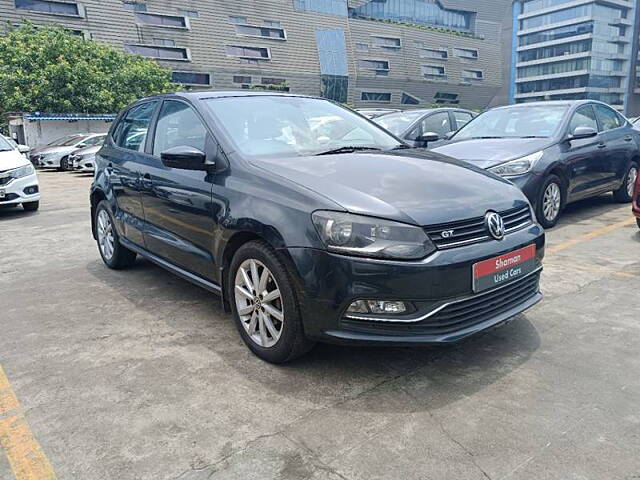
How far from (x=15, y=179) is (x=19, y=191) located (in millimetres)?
206

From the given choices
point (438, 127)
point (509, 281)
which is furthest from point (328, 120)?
point (438, 127)

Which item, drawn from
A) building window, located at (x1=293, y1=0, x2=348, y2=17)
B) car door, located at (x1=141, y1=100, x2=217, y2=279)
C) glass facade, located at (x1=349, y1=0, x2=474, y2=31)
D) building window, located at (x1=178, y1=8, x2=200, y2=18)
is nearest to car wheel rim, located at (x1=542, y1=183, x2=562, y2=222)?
car door, located at (x1=141, y1=100, x2=217, y2=279)

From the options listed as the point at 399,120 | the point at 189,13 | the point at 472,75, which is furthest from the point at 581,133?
the point at 472,75

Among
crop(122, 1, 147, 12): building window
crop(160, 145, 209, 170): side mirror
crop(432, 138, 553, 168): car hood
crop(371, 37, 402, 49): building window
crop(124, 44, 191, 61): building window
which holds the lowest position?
crop(432, 138, 553, 168): car hood

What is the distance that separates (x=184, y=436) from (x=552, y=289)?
3.13 meters

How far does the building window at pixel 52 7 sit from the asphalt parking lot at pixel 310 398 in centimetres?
4408

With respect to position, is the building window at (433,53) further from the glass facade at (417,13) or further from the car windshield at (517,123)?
the car windshield at (517,123)

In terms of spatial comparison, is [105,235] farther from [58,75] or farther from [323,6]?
[323,6]

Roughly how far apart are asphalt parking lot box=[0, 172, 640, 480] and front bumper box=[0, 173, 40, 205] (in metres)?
5.09

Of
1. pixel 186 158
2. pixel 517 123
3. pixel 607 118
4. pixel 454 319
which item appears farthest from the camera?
pixel 607 118

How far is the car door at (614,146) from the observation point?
7355 mm

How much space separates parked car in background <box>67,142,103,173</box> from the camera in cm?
1795

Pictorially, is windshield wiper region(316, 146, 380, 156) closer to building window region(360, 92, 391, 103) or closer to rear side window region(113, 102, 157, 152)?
rear side window region(113, 102, 157, 152)

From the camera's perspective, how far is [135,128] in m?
4.80
